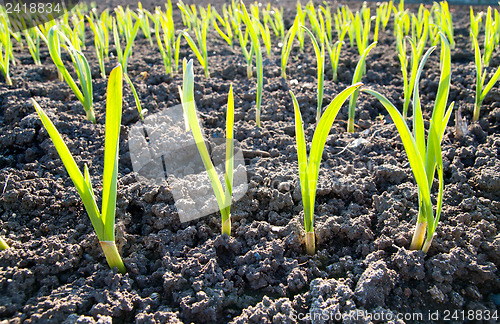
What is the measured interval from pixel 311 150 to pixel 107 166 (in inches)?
23.3

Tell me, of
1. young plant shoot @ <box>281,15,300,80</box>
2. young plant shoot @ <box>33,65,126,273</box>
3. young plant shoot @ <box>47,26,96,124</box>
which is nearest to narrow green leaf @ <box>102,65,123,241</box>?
young plant shoot @ <box>33,65,126,273</box>

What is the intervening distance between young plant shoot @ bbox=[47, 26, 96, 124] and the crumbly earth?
14 cm

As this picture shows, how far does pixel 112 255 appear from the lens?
1.11 meters

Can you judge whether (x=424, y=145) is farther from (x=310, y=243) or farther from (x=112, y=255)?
(x=112, y=255)

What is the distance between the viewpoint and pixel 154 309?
3.44 feet

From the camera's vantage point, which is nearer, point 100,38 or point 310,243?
point 310,243

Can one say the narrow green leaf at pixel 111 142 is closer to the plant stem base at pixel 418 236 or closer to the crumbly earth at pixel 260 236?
the crumbly earth at pixel 260 236

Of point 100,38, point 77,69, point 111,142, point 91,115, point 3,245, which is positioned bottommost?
point 3,245

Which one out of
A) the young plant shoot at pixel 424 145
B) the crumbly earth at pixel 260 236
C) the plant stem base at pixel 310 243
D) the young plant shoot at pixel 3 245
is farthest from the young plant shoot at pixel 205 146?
the young plant shoot at pixel 3 245

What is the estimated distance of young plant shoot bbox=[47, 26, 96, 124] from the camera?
5.31ft

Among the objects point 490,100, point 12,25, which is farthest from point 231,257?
point 12,25

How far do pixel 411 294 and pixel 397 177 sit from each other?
0.58 m

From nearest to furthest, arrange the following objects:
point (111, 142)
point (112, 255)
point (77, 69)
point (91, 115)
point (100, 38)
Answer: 1. point (111, 142)
2. point (112, 255)
3. point (77, 69)
4. point (91, 115)
5. point (100, 38)

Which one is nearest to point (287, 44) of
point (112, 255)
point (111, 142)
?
point (111, 142)
